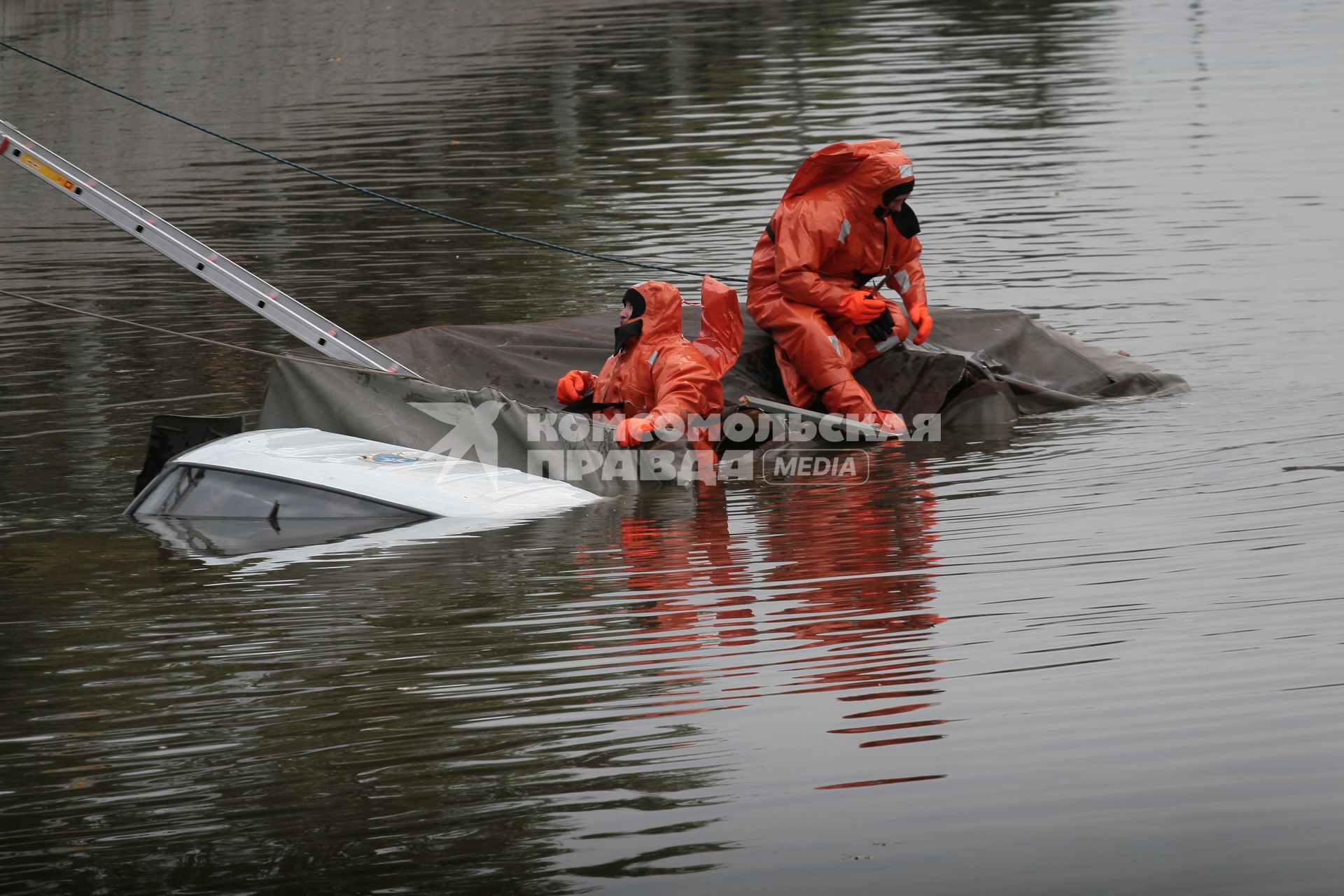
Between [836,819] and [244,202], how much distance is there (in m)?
13.5

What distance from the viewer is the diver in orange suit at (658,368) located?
8.27 metres

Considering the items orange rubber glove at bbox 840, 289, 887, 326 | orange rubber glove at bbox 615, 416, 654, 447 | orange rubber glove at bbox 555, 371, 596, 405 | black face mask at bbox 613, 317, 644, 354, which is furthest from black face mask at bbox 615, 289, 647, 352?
orange rubber glove at bbox 840, 289, 887, 326

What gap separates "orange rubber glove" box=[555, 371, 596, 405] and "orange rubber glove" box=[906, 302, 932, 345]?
6.11 feet

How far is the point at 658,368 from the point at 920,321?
5.88ft

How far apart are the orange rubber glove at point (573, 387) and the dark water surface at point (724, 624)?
43.8 inches

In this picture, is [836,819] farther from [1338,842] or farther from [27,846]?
[27,846]

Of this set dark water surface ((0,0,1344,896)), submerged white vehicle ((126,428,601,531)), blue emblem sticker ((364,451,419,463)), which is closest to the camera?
dark water surface ((0,0,1344,896))

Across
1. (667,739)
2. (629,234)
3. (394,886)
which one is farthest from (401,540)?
(629,234)

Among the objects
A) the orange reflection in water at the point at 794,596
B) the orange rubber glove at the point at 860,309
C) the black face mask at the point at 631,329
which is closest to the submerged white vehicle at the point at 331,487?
the orange reflection in water at the point at 794,596

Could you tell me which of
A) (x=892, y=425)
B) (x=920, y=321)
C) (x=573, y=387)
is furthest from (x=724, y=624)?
(x=920, y=321)

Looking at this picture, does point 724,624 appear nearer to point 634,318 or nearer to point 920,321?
point 634,318

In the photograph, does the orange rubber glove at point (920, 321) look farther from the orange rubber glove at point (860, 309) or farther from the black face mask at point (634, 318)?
the black face mask at point (634, 318)

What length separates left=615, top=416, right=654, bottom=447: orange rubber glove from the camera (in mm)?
8117

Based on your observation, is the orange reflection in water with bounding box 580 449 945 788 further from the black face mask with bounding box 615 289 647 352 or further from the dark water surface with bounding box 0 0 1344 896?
the black face mask with bounding box 615 289 647 352
